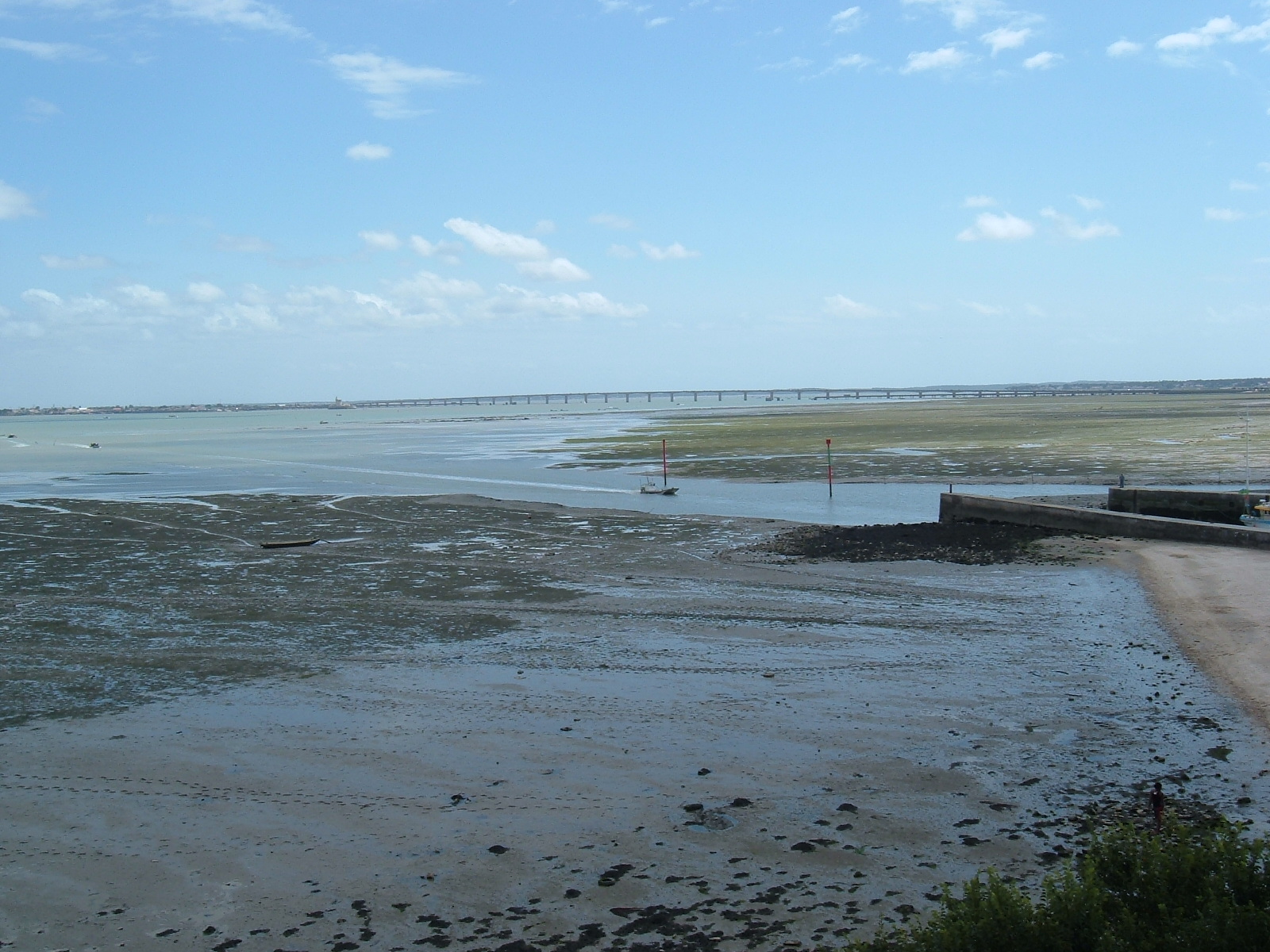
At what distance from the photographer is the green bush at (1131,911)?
5.65 meters

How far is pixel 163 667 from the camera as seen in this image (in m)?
14.8

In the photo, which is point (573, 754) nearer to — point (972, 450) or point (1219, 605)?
point (1219, 605)

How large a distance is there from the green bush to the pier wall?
17.2 metres

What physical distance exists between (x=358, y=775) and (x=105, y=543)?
2143 cm

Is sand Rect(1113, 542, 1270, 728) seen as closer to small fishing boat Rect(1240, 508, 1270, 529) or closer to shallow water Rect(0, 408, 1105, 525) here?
small fishing boat Rect(1240, 508, 1270, 529)

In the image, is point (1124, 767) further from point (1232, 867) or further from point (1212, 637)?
point (1212, 637)

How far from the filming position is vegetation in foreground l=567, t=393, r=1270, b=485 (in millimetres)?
44188

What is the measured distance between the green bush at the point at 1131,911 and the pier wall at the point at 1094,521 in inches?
676

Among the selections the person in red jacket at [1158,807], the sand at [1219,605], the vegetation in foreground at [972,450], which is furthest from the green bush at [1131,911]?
the vegetation in foreground at [972,450]

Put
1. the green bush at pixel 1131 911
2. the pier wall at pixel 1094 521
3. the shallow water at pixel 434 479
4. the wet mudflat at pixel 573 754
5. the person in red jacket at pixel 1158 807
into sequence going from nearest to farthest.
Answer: the green bush at pixel 1131 911 → the wet mudflat at pixel 573 754 → the person in red jacket at pixel 1158 807 → the pier wall at pixel 1094 521 → the shallow water at pixel 434 479

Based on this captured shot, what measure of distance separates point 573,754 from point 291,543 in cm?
1850

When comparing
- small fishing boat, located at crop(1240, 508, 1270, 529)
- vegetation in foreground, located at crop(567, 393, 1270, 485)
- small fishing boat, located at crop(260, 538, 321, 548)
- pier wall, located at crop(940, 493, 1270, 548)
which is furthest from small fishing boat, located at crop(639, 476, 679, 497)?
small fishing boat, located at crop(1240, 508, 1270, 529)

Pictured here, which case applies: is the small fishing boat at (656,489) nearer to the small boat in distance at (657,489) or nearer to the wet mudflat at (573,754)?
the small boat in distance at (657,489)

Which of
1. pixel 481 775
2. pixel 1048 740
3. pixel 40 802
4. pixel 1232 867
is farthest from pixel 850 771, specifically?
pixel 40 802
